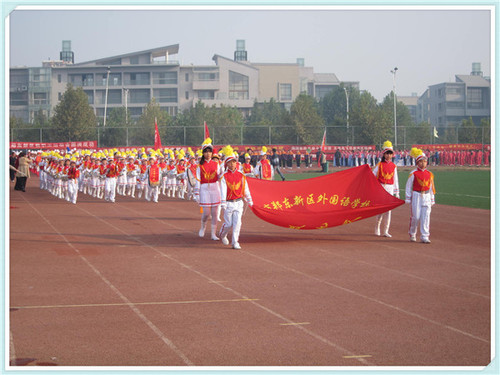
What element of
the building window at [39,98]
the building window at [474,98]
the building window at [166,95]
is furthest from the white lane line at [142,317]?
the building window at [474,98]

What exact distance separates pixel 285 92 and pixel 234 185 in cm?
8266

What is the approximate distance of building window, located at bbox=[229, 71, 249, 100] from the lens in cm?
9250

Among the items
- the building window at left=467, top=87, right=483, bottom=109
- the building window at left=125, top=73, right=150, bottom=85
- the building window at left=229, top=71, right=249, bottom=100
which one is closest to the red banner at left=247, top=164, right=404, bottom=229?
the building window at left=467, top=87, right=483, bottom=109

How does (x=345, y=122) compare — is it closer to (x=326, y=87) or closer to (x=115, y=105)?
(x=115, y=105)

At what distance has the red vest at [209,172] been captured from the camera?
51.4ft

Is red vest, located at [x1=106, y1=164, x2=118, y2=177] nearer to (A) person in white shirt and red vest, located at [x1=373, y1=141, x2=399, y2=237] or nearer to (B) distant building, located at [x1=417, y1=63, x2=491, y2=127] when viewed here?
(A) person in white shirt and red vest, located at [x1=373, y1=141, x2=399, y2=237]

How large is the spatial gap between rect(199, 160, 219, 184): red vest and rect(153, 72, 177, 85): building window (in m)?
73.2

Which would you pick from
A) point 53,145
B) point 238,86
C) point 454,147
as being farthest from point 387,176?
point 238,86

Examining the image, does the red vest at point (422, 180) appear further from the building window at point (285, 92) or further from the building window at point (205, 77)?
the building window at point (285, 92)

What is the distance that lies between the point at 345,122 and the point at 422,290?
176 ft

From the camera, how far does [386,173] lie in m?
16.0

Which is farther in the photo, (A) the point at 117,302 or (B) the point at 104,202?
(B) the point at 104,202

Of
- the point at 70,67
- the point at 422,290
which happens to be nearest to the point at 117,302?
the point at 422,290

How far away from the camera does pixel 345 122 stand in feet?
205
